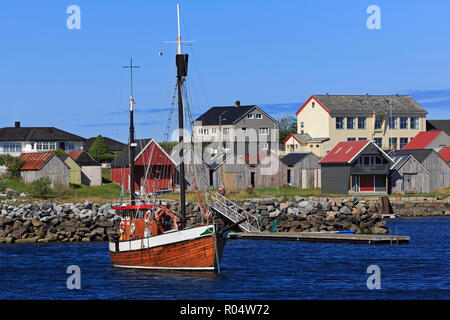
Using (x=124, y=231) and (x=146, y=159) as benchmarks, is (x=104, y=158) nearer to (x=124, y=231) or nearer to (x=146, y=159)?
(x=146, y=159)

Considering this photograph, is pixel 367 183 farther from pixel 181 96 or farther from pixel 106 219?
pixel 181 96

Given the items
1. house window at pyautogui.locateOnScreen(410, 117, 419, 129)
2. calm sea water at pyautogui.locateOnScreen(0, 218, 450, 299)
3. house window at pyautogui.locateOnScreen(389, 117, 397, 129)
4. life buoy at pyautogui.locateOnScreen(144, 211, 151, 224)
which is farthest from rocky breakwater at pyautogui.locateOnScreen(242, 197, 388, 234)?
house window at pyautogui.locateOnScreen(410, 117, 419, 129)

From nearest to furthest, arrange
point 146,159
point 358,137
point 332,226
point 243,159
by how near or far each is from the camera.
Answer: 1. point 332,226
2. point 146,159
3. point 243,159
4. point 358,137

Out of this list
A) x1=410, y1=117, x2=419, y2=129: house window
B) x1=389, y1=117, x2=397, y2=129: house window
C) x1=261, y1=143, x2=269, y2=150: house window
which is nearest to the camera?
x1=389, y1=117, x2=397, y2=129: house window

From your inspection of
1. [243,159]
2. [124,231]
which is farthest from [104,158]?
[124,231]

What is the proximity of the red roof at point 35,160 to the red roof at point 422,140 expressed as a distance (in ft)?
163

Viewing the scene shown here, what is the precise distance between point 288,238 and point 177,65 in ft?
60.2

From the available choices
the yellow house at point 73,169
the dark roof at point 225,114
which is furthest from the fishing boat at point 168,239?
the dark roof at point 225,114

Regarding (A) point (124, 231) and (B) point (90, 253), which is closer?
(A) point (124, 231)

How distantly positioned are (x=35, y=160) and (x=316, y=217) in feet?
115

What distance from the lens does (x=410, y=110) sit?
116 m

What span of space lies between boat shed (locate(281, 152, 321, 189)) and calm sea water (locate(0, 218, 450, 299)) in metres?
37.0

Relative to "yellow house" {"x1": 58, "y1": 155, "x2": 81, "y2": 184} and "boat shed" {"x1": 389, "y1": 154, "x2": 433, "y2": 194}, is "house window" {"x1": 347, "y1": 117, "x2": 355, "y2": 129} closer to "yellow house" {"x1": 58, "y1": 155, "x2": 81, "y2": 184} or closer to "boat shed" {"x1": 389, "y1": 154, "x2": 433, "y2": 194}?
"boat shed" {"x1": 389, "y1": 154, "x2": 433, "y2": 194}

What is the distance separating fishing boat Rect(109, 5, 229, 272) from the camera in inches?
1426
